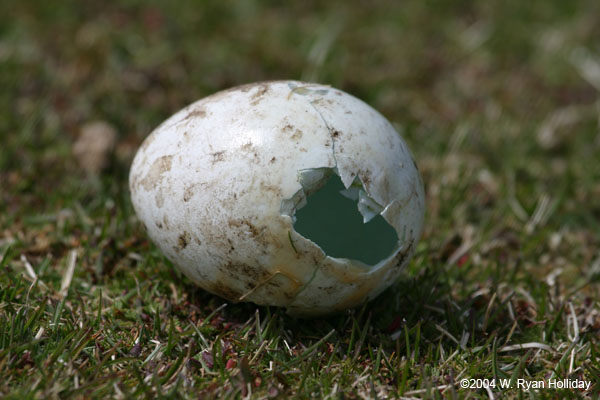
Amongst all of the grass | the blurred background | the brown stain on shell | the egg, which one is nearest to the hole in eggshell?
the egg

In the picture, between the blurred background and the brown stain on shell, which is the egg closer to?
the brown stain on shell

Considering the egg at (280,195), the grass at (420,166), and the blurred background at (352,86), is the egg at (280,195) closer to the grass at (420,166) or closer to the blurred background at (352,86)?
the grass at (420,166)

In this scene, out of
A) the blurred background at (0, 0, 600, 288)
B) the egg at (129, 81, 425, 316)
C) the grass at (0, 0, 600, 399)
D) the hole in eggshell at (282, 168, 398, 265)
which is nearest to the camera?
the egg at (129, 81, 425, 316)

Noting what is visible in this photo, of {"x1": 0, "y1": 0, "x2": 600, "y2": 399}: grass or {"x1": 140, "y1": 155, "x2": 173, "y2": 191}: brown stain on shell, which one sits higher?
{"x1": 140, "y1": 155, "x2": 173, "y2": 191}: brown stain on shell

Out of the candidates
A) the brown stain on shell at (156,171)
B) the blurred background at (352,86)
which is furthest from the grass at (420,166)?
the brown stain on shell at (156,171)

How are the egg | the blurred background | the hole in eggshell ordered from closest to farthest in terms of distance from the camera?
the egg
the hole in eggshell
the blurred background

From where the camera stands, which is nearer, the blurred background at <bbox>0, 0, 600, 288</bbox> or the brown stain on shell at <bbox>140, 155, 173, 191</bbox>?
the brown stain on shell at <bbox>140, 155, 173, 191</bbox>

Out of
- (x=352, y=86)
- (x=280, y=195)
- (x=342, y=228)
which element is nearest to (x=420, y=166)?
(x=352, y=86)

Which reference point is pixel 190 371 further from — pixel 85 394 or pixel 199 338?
pixel 85 394
